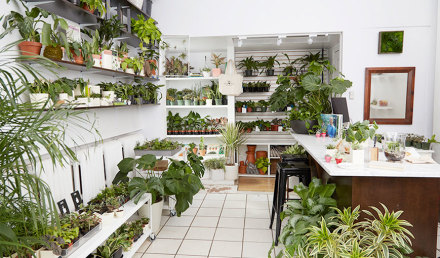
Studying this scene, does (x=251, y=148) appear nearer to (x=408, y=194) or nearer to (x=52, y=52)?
(x=408, y=194)

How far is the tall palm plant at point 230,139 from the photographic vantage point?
5.69 m

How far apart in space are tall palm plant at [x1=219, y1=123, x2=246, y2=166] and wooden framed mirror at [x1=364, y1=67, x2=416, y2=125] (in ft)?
7.08

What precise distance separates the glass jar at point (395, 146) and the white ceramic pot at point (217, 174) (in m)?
3.50

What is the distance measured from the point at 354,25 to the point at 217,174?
129 inches

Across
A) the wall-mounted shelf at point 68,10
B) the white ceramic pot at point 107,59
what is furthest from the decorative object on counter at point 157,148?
the wall-mounted shelf at point 68,10

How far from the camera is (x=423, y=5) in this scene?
4.76m

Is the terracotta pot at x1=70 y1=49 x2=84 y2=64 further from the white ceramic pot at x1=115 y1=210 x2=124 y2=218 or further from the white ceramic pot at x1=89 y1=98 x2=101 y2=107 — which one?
the white ceramic pot at x1=115 y1=210 x2=124 y2=218

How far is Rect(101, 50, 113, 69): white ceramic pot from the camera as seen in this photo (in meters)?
3.43

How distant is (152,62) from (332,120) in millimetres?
2698

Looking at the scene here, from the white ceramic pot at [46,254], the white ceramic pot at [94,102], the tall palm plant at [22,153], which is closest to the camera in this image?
the tall palm plant at [22,153]

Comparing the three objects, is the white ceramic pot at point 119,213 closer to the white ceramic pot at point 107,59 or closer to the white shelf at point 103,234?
the white shelf at point 103,234

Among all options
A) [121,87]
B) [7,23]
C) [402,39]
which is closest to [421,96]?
[402,39]

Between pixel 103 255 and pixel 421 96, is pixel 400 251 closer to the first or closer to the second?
pixel 103 255

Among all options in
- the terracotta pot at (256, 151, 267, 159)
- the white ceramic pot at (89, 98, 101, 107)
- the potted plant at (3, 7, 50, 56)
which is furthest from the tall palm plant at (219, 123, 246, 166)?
the potted plant at (3, 7, 50, 56)
